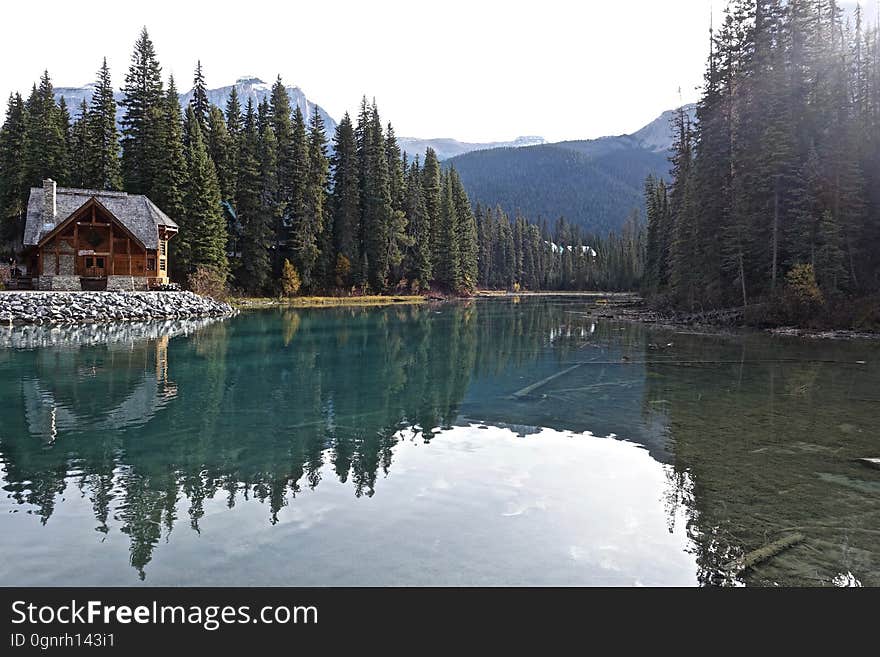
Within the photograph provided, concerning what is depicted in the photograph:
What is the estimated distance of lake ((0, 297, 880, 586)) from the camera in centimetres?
667

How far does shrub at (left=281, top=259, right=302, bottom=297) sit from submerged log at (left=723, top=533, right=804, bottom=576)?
63.4m

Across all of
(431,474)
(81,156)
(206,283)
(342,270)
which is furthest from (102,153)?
(431,474)

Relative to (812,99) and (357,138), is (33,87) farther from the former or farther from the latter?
(812,99)

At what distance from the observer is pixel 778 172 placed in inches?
1555

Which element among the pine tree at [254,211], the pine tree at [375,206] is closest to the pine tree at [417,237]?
the pine tree at [375,206]

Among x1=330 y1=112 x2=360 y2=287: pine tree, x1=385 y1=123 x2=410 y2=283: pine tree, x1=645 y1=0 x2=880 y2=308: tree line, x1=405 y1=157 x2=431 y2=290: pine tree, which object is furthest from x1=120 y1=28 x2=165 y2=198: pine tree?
x1=645 y1=0 x2=880 y2=308: tree line

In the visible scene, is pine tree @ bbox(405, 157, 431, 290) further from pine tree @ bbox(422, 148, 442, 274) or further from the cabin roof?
the cabin roof

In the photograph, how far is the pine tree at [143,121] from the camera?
187 ft

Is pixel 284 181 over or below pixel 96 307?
over

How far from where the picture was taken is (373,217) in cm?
7725

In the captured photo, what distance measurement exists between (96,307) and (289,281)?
27696 mm

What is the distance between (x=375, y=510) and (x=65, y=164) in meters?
60.2

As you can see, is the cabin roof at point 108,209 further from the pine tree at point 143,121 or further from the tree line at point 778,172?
the tree line at point 778,172

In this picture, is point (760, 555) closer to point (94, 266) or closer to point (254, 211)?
point (94, 266)
